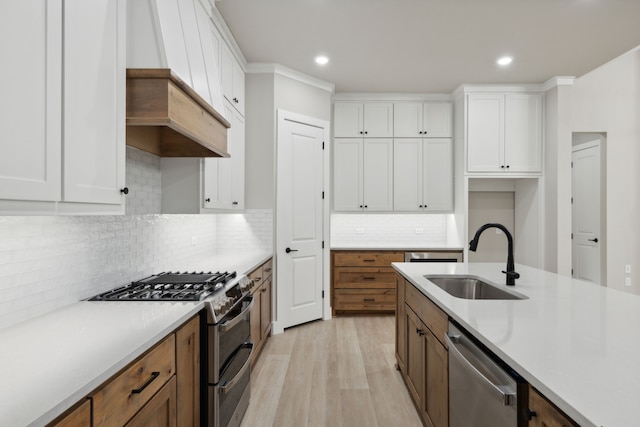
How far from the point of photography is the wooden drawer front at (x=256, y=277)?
288 cm

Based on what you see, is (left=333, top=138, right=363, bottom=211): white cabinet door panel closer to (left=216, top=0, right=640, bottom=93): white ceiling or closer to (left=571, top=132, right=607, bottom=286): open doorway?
(left=216, top=0, right=640, bottom=93): white ceiling

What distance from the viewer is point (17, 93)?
972 millimetres

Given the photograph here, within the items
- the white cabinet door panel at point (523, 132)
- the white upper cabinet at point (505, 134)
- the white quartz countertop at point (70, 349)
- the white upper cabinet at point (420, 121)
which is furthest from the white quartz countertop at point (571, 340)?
the white upper cabinet at point (420, 121)

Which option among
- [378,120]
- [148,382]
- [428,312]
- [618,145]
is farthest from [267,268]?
[618,145]

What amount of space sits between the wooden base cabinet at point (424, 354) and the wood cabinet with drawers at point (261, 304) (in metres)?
1.17

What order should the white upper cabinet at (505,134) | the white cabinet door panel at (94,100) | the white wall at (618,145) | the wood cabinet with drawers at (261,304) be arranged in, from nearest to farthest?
the white cabinet door panel at (94,100) → the wood cabinet with drawers at (261,304) → the white upper cabinet at (505,134) → the white wall at (618,145)

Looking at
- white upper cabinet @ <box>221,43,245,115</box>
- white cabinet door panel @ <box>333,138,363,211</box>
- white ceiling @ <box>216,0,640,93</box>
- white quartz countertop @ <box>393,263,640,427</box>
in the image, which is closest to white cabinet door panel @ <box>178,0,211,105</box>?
white ceiling @ <box>216,0,640,93</box>

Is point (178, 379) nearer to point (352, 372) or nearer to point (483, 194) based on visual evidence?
point (352, 372)

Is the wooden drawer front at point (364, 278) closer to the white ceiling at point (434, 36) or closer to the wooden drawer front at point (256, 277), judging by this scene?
the wooden drawer front at point (256, 277)

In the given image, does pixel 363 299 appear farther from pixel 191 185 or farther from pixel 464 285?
pixel 191 185

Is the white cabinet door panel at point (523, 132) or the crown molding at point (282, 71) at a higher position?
the crown molding at point (282, 71)

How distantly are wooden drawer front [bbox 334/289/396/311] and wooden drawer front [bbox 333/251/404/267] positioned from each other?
0.35m

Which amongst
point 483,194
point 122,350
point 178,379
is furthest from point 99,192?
point 483,194

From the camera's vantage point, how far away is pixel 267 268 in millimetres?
3613
